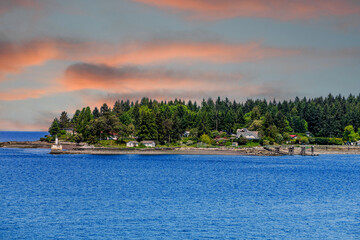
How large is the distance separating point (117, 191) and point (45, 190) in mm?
10491

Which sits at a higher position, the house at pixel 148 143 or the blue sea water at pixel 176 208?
the house at pixel 148 143

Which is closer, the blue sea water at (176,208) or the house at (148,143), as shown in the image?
the blue sea water at (176,208)

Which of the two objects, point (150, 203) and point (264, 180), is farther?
point (264, 180)

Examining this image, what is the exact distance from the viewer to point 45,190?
59438mm

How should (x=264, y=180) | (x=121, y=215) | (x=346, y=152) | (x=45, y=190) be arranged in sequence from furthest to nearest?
(x=346, y=152)
(x=264, y=180)
(x=45, y=190)
(x=121, y=215)

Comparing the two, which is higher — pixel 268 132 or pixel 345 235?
pixel 268 132

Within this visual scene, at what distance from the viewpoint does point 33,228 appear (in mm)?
36906

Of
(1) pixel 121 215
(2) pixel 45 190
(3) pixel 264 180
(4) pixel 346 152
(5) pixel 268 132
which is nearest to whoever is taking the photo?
(1) pixel 121 215

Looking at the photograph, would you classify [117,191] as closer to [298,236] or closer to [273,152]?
[298,236]

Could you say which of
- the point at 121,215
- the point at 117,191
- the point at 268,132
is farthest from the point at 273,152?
the point at 121,215

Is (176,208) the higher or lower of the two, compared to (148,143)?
lower

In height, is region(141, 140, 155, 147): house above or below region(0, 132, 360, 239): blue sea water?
above

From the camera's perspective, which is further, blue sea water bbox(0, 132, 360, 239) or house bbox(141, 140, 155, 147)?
house bbox(141, 140, 155, 147)

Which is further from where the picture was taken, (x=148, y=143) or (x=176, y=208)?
(x=148, y=143)
